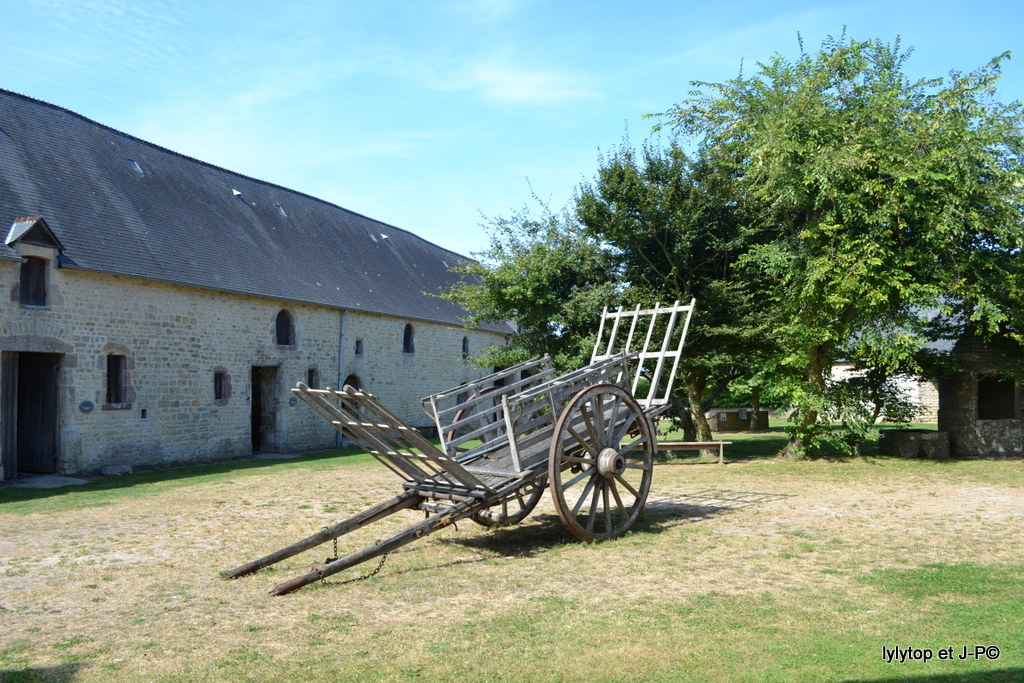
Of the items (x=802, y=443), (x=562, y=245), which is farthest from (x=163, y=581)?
(x=802, y=443)

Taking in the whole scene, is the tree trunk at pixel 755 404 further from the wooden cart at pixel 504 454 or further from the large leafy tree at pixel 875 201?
the wooden cart at pixel 504 454

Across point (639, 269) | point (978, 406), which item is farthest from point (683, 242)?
point (978, 406)

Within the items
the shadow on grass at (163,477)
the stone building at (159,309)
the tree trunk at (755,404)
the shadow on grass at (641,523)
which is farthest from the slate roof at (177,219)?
the tree trunk at (755,404)

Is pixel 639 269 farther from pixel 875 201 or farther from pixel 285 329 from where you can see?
pixel 285 329

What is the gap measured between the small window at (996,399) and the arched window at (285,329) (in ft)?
51.8

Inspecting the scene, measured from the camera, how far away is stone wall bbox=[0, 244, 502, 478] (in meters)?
14.1

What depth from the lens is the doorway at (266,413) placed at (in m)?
19.8

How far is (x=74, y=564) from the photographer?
699cm

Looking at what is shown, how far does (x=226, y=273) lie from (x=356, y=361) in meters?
5.58

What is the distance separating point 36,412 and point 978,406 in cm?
1875

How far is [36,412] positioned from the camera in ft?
47.3

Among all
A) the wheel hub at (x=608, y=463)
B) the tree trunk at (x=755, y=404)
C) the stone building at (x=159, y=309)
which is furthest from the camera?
the tree trunk at (x=755, y=404)

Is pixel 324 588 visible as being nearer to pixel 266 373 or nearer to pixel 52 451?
pixel 52 451

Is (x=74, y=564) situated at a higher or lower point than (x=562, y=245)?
lower
